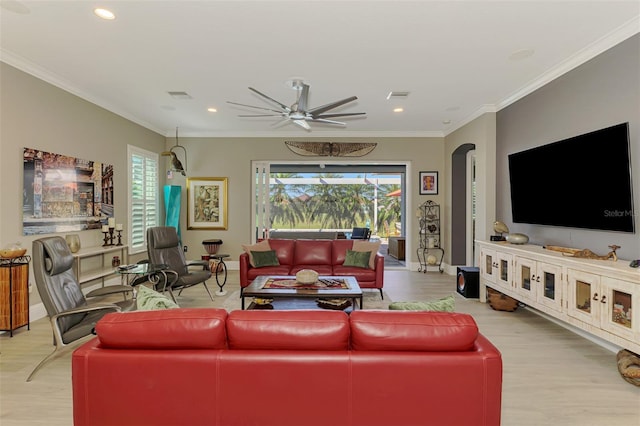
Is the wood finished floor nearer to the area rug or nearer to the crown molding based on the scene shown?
the area rug

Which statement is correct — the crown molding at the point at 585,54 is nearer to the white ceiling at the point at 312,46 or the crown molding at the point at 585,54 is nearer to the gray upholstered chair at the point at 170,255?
the white ceiling at the point at 312,46

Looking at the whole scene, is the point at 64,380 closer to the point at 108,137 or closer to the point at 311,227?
the point at 108,137

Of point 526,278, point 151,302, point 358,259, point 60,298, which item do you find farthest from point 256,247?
point 526,278

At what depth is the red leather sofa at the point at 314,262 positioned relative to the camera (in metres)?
5.40

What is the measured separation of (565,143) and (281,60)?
327 centimetres

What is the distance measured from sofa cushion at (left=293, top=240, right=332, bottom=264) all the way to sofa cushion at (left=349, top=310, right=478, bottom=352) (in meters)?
4.05

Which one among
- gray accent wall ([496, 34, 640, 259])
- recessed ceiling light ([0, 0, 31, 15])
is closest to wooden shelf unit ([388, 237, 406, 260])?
gray accent wall ([496, 34, 640, 259])

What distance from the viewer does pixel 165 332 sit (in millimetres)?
1766

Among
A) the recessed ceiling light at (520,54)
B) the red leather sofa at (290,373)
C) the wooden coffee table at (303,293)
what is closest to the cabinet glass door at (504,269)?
the wooden coffee table at (303,293)

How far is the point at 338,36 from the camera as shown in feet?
11.1

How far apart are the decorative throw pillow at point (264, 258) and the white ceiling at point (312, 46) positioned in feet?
7.72

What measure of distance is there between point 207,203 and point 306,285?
4466 mm

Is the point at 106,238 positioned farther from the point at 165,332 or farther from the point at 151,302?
the point at 165,332


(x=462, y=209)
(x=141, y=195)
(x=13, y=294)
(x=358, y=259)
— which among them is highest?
(x=141, y=195)
